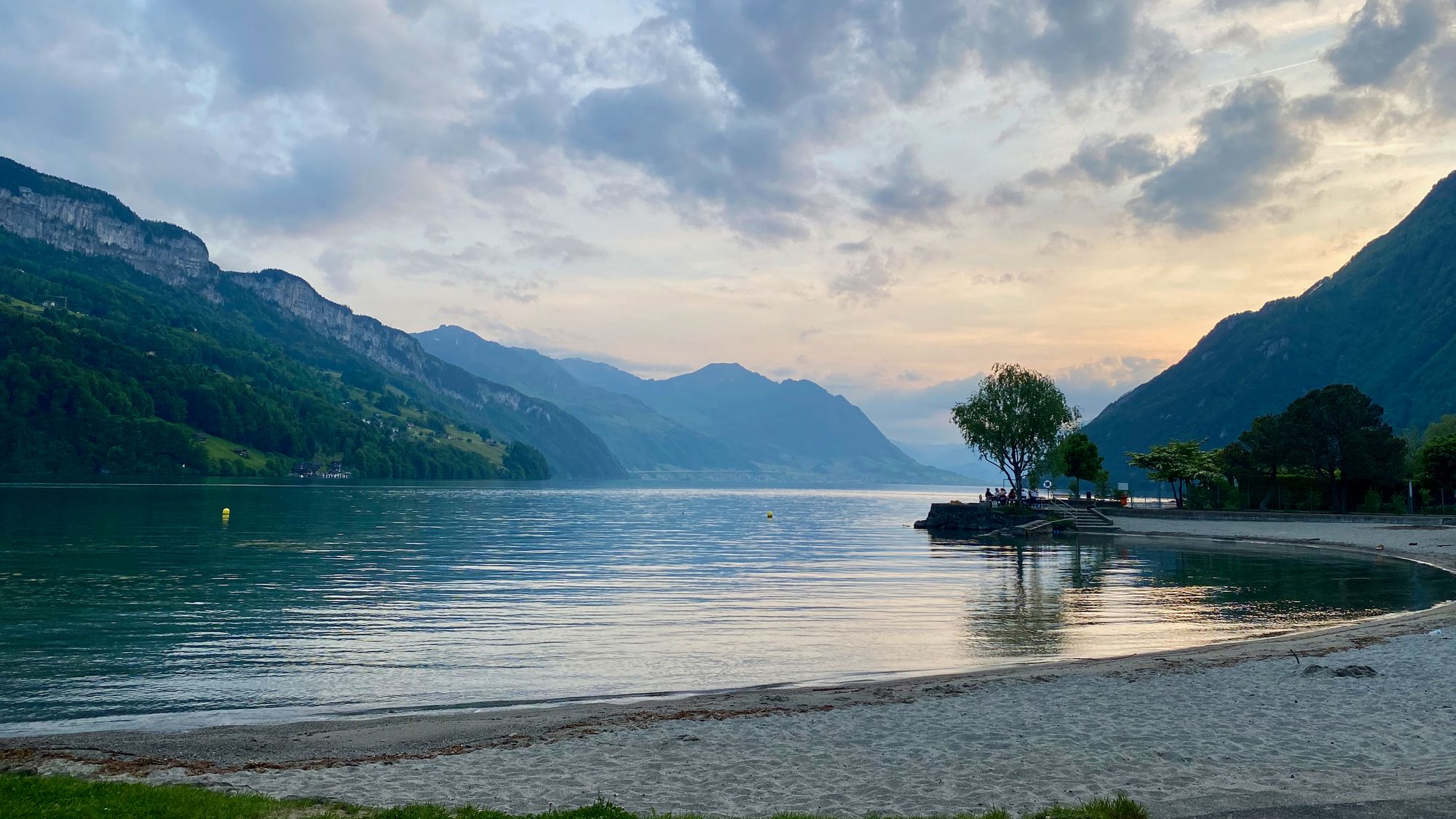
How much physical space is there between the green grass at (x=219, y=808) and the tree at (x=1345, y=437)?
325 ft

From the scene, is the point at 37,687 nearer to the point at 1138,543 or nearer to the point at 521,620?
the point at 521,620

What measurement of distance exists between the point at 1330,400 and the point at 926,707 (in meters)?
97.1

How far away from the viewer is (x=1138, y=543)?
88.8 m

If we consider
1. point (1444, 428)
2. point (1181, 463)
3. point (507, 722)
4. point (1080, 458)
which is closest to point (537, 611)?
point (507, 722)

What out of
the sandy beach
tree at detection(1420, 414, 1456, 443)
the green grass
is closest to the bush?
tree at detection(1420, 414, 1456, 443)

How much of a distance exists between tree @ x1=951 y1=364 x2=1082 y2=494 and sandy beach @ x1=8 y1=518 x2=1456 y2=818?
99898 millimetres

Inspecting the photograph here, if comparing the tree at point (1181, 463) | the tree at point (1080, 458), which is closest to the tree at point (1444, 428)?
the tree at point (1181, 463)

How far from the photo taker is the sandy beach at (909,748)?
13453mm

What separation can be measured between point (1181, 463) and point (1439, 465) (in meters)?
27.7

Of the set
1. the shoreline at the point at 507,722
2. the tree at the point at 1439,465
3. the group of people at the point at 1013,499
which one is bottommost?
the shoreline at the point at 507,722

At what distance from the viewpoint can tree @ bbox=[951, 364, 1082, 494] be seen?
400ft

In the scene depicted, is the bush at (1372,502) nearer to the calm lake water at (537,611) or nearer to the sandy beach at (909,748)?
the calm lake water at (537,611)

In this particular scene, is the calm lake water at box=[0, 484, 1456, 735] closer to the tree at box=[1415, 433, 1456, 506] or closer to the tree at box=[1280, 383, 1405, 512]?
the tree at box=[1280, 383, 1405, 512]

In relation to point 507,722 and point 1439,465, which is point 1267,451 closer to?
point 1439,465
